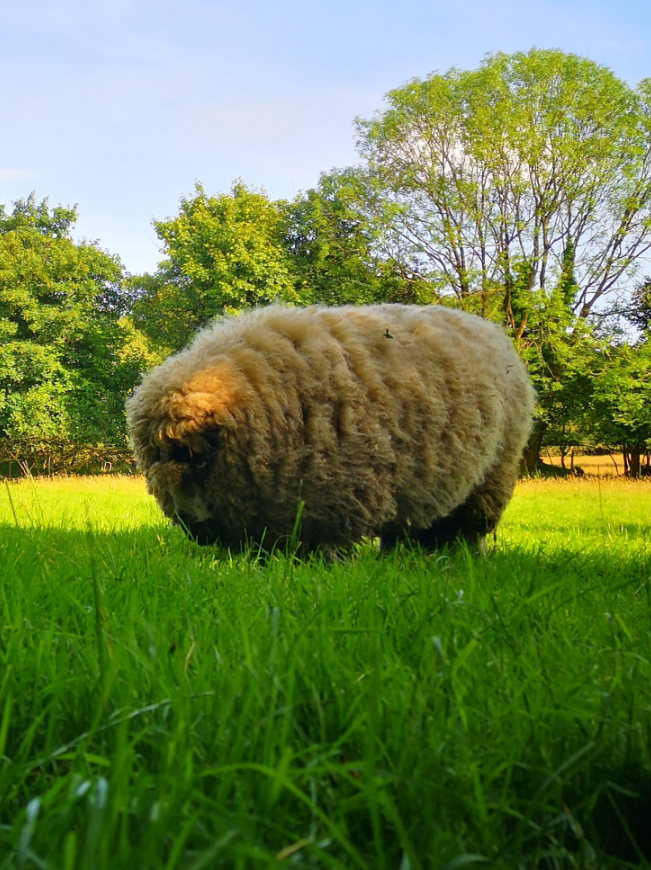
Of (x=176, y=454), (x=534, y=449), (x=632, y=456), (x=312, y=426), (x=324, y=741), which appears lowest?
(x=632, y=456)

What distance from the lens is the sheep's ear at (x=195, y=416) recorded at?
397 centimetres

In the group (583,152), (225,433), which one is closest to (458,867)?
(225,433)

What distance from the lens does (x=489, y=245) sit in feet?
82.7

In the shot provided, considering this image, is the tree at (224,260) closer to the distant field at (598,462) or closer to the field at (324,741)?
the distant field at (598,462)

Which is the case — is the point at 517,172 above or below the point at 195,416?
above

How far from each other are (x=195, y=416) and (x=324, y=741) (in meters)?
2.89

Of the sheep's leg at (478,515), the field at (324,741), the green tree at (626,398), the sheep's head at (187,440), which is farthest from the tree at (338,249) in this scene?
the field at (324,741)

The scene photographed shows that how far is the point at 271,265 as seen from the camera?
1119 inches

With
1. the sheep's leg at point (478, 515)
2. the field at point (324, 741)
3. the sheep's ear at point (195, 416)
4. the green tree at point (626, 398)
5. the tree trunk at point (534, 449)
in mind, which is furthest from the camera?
the tree trunk at point (534, 449)

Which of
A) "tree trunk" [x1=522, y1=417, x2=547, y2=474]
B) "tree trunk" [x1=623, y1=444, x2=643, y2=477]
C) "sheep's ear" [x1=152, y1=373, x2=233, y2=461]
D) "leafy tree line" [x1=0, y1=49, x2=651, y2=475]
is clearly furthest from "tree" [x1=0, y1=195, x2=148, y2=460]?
"sheep's ear" [x1=152, y1=373, x2=233, y2=461]

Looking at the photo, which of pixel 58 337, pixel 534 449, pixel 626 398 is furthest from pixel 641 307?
pixel 58 337

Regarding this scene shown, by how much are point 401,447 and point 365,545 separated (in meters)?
0.71

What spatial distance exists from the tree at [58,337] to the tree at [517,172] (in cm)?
1485

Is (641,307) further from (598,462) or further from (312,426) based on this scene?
(312,426)
